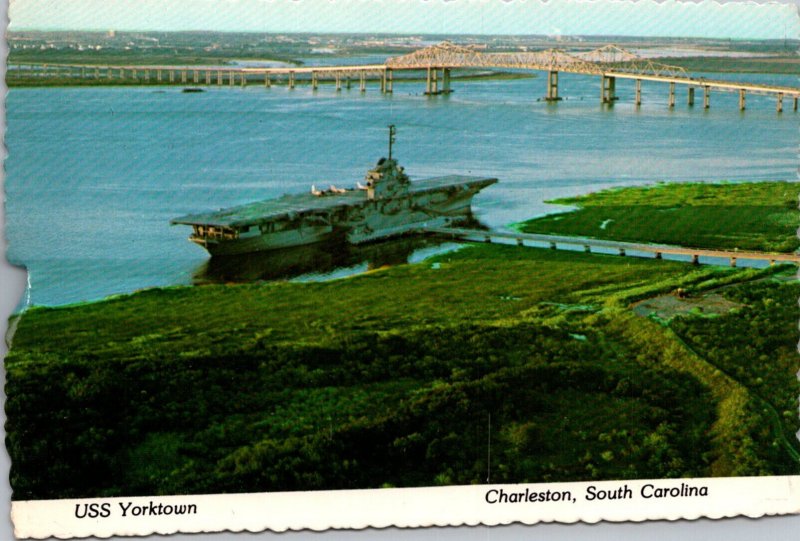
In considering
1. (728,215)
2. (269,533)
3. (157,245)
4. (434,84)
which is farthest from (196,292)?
(728,215)

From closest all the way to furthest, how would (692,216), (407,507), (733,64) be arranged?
(407,507), (692,216), (733,64)

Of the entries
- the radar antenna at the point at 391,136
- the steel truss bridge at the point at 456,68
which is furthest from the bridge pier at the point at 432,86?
the radar antenna at the point at 391,136

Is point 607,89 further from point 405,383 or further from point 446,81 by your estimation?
point 405,383

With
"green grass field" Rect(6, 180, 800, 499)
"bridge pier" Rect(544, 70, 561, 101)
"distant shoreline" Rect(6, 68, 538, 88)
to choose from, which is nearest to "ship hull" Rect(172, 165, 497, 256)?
"green grass field" Rect(6, 180, 800, 499)

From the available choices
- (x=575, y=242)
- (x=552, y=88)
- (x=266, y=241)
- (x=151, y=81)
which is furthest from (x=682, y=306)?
(x=151, y=81)

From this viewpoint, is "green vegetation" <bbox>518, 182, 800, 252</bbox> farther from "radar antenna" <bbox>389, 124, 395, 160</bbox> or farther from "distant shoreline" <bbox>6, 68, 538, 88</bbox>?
"radar antenna" <bbox>389, 124, 395, 160</bbox>

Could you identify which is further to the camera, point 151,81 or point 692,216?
point 692,216

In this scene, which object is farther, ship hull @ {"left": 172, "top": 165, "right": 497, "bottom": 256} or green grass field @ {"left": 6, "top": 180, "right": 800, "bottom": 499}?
ship hull @ {"left": 172, "top": 165, "right": 497, "bottom": 256}
